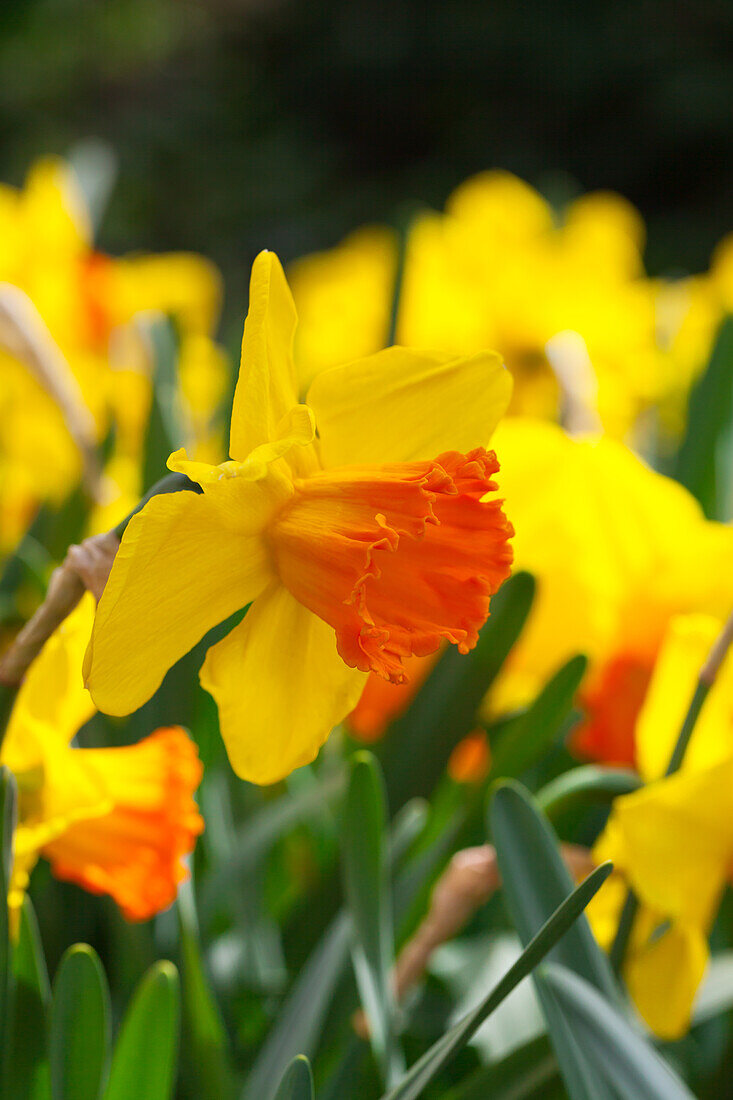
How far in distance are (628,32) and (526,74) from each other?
25.2 inches

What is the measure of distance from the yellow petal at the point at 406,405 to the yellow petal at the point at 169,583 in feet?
0.17

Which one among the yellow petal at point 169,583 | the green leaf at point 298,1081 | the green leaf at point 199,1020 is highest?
the yellow petal at point 169,583

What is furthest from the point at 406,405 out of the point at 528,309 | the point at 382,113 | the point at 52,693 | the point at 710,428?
the point at 382,113

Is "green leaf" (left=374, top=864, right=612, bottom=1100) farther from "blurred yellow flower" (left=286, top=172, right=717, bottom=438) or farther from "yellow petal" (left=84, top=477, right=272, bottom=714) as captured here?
"blurred yellow flower" (left=286, top=172, right=717, bottom=438)

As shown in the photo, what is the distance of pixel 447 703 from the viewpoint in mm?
682

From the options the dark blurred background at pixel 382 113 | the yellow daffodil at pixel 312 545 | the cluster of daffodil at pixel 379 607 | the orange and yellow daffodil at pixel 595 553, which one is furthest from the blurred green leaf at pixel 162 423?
the dark blurred background at pixel 382 113

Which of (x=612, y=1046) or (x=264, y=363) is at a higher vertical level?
(x=264, y=363)

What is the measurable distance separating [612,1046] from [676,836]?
0.36ft

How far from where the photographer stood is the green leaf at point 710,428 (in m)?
0.93

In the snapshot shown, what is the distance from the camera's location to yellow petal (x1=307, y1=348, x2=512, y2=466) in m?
0.42

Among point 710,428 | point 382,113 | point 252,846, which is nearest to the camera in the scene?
point 252,846

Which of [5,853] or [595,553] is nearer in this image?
[5,853]

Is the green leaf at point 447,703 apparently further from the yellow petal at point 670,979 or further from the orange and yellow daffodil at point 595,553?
the yellow petal at point 670,979

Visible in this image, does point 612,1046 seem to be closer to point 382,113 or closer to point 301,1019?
point 301,1019
